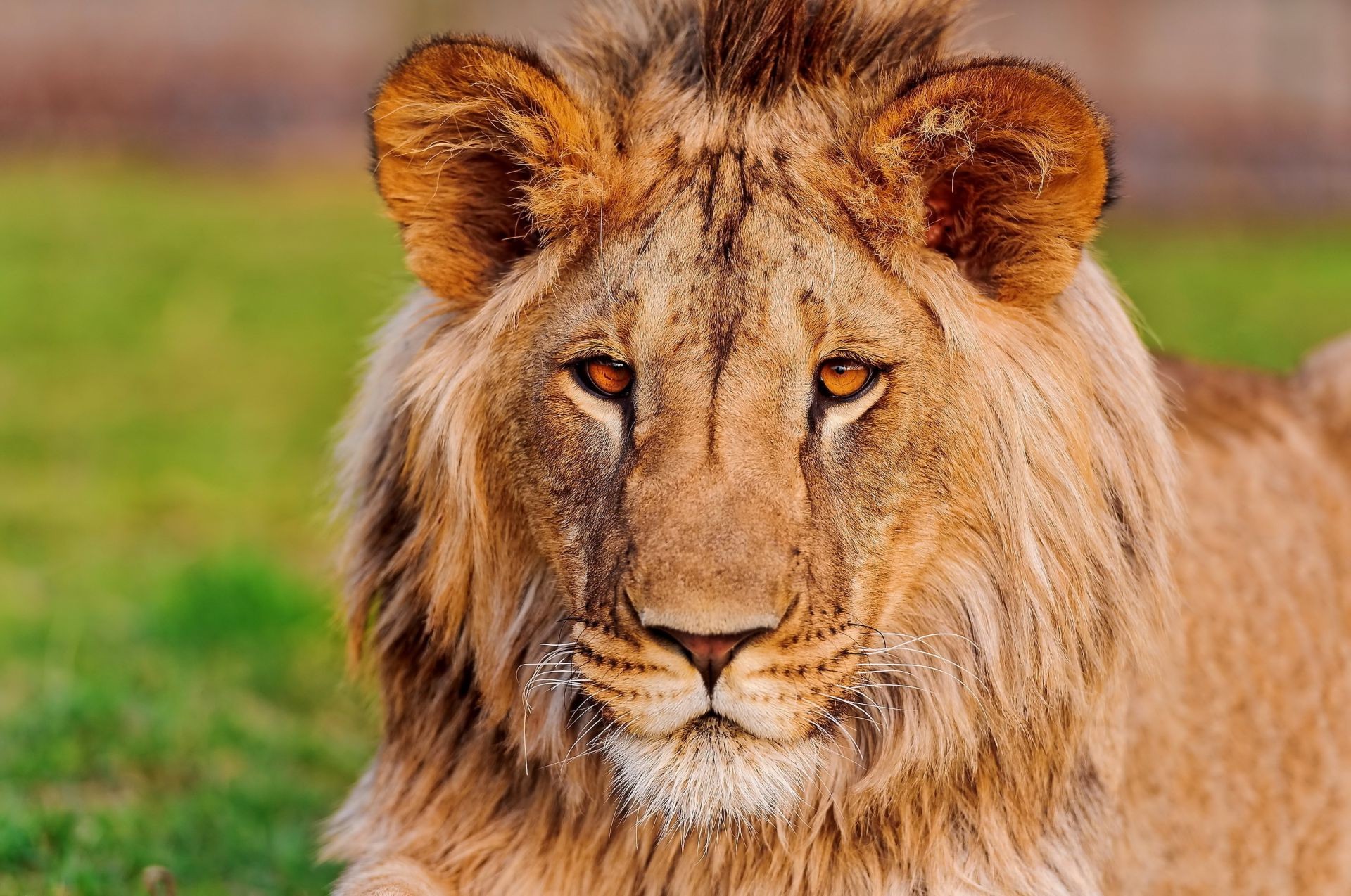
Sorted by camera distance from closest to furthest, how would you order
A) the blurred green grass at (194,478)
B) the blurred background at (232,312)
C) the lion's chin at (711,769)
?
the lion's chin at (711,769) → the blurred green grass at (194,478) → the blurred background at (232,312)

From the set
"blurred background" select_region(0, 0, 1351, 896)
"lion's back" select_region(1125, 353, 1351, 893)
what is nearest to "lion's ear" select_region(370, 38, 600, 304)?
"blurred background" select_region(0, 0, 1351, 896)

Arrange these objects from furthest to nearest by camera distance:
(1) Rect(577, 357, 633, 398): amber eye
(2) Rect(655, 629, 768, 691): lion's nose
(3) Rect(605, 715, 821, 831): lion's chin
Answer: (1) Rect(577, 357, 633, 398): amber eye → (3) Rect(605, 715, 821, 831): lion's chin → (2) Rect(655, 629, 768, 691): lion's nose

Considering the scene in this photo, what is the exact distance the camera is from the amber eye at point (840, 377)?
2.93 m

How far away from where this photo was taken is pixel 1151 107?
19.2m

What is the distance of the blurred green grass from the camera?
452 cm

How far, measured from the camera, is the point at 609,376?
2990mm

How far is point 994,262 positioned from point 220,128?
54.0ft

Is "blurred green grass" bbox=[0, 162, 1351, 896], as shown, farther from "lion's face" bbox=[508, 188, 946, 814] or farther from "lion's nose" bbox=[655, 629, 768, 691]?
"lion's nose" bbox=[655, 629, 768, 691]

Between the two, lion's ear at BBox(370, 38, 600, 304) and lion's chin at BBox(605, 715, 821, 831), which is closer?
lion's chin at BBox(605, 715, 821, 831)

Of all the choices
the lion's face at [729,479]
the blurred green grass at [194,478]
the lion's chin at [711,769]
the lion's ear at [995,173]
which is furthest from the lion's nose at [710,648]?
the blurred green grass at [194,478]

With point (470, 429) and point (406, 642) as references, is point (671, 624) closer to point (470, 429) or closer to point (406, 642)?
point (470, 429)

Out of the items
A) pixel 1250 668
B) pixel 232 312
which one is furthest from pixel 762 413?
pixel 232 312

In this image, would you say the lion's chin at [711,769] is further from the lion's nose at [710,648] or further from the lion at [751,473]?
the lion's nose at [710,648]

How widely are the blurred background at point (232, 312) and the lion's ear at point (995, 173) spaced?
95 cm
